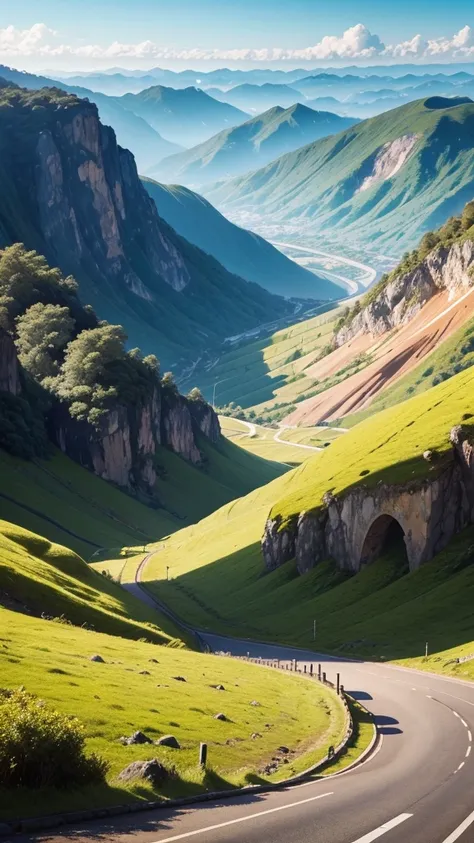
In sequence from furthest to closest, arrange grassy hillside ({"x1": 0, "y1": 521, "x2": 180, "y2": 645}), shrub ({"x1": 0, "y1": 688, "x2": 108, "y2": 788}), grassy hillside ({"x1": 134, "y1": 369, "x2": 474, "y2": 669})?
grassy hillside ({"x1": 134, "y1": 369, "x2": 474, "y2": 669}), grassy hillside ({"x1": 0, "y1": 521, "x2": 180, "y2": 645}), shrub ({"x1": 0, "y1": 688, "x2": 108, "y2": 788})

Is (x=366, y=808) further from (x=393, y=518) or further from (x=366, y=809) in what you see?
(x=393, y=518)

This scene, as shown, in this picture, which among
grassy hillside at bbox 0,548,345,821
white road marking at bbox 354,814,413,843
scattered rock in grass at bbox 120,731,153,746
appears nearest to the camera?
white road marking at bbox 354,814,413,843

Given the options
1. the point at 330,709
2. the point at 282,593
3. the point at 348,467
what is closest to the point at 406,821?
the point at 330,709

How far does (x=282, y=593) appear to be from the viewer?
148m

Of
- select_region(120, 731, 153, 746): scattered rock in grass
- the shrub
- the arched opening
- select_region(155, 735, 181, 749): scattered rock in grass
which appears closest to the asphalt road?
the shrub

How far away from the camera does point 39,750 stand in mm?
35219

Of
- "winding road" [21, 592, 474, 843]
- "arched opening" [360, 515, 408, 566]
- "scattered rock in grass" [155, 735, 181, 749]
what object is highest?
"arched opening" [360, 515, 408, 566]

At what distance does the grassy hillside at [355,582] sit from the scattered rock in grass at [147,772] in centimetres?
6586

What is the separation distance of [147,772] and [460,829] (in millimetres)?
11759

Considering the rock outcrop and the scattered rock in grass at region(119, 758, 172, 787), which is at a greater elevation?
the rock outcrop

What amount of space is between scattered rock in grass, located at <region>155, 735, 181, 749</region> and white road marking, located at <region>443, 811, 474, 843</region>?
14.0 m

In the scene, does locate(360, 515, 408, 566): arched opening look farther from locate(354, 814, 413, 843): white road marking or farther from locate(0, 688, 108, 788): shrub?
locate(0, 688, 108, 788): shrub

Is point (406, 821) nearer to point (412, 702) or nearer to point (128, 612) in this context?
point (412, 702)

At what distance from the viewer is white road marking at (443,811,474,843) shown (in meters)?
36.1
